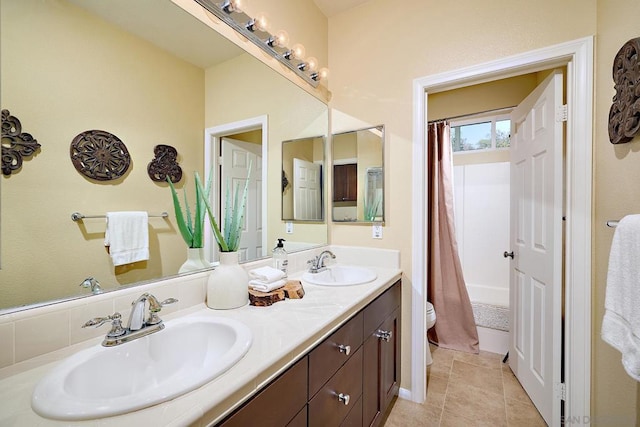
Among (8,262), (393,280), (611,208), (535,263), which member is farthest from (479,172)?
(8,262)

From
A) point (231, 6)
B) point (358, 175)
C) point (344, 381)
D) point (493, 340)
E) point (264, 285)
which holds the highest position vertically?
point (231, 6)

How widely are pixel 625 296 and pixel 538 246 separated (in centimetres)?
80

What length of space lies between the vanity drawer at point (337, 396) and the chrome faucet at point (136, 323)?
0.57 meters

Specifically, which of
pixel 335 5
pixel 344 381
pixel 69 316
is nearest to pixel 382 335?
pixel 344 381

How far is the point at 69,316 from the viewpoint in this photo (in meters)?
0.77

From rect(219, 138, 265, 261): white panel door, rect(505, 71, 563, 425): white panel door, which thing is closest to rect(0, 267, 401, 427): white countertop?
rect(219, 138, 265, 261): white panel door

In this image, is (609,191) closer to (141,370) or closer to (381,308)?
(381,308)

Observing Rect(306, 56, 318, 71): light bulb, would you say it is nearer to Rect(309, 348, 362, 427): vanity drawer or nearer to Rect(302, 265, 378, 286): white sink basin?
Rect(302, 265, 378, 286): white sink basin

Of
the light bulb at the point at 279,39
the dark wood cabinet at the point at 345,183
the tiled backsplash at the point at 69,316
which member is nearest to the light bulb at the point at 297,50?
the light bulb at the point at 279,39

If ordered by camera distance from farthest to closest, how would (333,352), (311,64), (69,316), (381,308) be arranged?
(311,64)
(381,308)
(333,352)
(69,316)

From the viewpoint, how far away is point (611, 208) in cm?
125

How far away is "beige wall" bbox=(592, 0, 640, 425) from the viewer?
3.76 ft

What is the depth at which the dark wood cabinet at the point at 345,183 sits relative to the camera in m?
2.04

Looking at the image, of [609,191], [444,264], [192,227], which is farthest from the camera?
[444,264]
